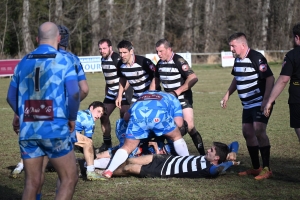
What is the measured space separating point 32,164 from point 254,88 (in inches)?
151

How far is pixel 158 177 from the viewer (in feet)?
24.4

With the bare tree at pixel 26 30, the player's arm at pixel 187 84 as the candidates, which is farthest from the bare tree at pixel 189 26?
the player's arm at pixel 187 84

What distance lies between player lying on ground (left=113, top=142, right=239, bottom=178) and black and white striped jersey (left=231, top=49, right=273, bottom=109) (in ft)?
2.61

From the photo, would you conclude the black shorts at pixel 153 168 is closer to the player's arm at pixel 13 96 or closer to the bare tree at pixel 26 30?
the player's arm at pixel 13 96

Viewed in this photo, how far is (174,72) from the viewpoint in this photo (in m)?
9.20

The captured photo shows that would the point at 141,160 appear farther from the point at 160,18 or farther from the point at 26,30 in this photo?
the point at 160,18

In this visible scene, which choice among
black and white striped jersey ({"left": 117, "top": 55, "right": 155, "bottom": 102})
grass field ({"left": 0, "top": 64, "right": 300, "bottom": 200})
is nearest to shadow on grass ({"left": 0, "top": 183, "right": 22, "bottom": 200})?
grass field ({"left": 0, "top": 64, "right": 300, "bottom": 200})

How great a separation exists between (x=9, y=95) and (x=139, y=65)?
5.00 metres

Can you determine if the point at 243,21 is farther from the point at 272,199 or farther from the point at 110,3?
the point at 272,199

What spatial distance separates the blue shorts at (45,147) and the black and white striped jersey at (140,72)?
5.06 metres

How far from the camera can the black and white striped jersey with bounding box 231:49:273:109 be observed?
7623 millimetres

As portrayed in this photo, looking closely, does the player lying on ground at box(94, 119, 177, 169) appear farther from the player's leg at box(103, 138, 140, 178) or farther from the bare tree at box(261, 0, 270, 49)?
the bare tree at box(261, 0, 270, 49)

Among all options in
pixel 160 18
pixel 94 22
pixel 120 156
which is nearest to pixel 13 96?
pixel 120 156

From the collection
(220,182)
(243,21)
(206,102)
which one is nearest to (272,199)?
(220,182)
